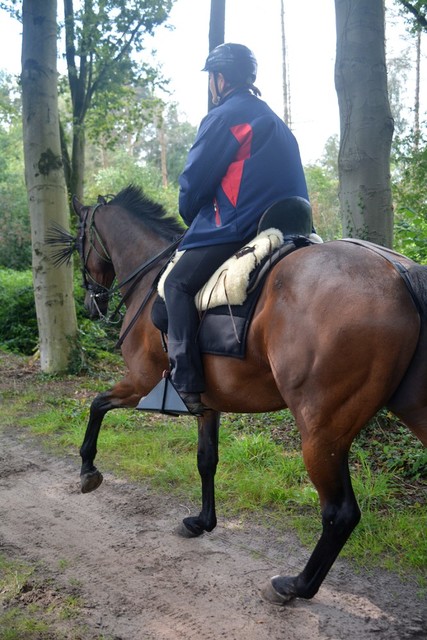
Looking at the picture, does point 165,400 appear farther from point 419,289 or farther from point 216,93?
point 216,93

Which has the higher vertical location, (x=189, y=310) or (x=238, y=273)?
(x=238, y=273)

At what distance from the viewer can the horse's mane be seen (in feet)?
15.5

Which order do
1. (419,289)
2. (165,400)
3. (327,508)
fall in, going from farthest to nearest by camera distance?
(165,400) → (327,508) → (419,289)

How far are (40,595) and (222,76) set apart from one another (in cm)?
338

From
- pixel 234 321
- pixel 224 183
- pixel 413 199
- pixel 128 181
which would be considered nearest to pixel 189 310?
pixel 234 321

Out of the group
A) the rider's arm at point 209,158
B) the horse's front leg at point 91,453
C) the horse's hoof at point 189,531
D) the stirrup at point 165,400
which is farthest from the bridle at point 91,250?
the horse's hoof at point 189,531

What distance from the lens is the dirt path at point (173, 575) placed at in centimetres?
311

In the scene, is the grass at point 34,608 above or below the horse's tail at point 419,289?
below

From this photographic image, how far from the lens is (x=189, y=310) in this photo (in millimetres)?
3631

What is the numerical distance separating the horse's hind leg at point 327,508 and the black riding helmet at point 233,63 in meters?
2.29

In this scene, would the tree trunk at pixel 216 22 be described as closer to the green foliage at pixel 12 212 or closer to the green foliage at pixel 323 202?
the green foliage at pixel 12 212

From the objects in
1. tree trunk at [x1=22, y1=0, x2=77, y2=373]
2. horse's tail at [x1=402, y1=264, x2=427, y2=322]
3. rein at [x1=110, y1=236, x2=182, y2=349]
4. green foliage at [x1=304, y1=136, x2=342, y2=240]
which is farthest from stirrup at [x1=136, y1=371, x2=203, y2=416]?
green foliage at [x1=304, y1=136, x2=342, y2=240]

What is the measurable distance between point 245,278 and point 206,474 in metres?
1.83

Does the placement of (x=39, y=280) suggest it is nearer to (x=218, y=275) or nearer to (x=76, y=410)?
(x=76, y=410)
